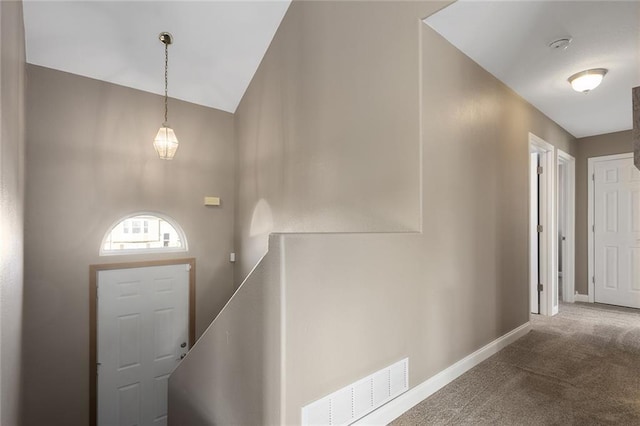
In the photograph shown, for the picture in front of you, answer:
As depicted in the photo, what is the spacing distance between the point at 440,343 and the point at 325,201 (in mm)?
1520

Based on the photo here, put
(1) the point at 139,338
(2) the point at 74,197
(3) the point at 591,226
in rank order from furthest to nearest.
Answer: (3) the point at 591,226
(1) the point at 139,338
(2) the point at 74,197

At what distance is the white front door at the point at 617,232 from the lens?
4.48m

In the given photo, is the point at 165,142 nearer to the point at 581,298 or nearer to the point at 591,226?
the point at 591,226

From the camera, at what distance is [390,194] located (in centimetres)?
245

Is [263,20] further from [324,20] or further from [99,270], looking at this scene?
[99,270]

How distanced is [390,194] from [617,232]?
4.34 meters

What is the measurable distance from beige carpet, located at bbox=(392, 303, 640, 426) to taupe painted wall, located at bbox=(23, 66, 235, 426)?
11.2 ft

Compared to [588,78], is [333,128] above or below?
below

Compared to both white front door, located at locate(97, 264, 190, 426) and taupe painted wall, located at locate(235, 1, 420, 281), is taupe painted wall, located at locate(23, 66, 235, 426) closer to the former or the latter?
white front door, located at locate(97, 264, 190, 426)

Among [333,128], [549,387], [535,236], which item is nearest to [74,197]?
[333,128]

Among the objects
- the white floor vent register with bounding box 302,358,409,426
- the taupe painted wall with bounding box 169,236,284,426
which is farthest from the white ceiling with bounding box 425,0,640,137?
the white floor vent register with bounding box 302,358,409,426

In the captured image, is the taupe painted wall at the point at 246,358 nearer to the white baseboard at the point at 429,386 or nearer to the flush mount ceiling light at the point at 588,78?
the white baseboard at the point at 429,386

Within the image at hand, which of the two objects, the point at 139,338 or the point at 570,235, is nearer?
the point at 139,338

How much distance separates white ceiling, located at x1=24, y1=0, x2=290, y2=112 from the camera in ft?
10.4
